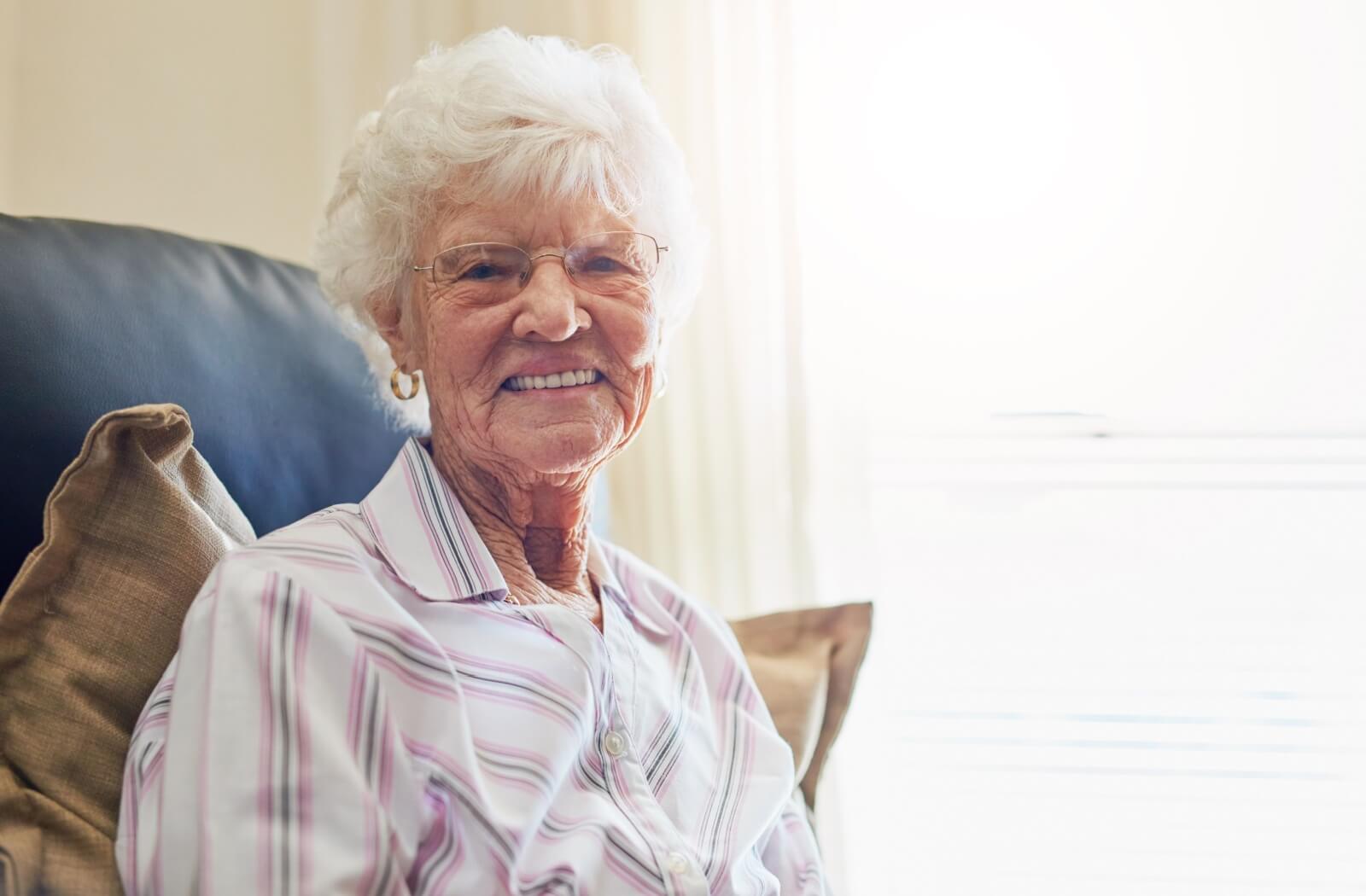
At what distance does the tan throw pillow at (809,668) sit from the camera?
4.31 feet

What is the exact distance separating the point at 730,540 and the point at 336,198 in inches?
39.2

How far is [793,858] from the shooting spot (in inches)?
46.1

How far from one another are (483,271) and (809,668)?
66cm

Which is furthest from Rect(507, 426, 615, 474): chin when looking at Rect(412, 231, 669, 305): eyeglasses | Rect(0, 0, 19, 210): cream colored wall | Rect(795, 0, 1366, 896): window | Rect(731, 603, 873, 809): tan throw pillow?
Rect(0, 0, 19, 210): cream colored wall

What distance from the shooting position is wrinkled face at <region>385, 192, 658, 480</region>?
1057 mm

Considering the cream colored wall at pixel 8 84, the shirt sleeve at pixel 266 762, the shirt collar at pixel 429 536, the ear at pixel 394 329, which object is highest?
the cream colored wall at pixel 8 84

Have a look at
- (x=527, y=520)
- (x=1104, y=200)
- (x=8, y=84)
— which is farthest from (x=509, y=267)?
(x=8, y=84)

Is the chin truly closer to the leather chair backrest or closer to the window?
the leather chair backrest

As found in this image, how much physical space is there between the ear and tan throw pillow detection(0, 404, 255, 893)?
31 centimetres

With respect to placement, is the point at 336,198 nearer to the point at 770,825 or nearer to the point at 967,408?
the point at 770,825

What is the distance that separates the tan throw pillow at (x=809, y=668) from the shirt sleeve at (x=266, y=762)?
1.93 feet

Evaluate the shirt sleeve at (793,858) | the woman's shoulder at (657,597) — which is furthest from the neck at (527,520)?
the shirt sleeve at (793,858)

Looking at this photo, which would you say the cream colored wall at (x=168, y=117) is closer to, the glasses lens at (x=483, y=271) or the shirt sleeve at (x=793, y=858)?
the glasses lens at (x=483, y=271)

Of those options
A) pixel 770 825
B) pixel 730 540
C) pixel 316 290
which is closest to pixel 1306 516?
pixel 730 540
